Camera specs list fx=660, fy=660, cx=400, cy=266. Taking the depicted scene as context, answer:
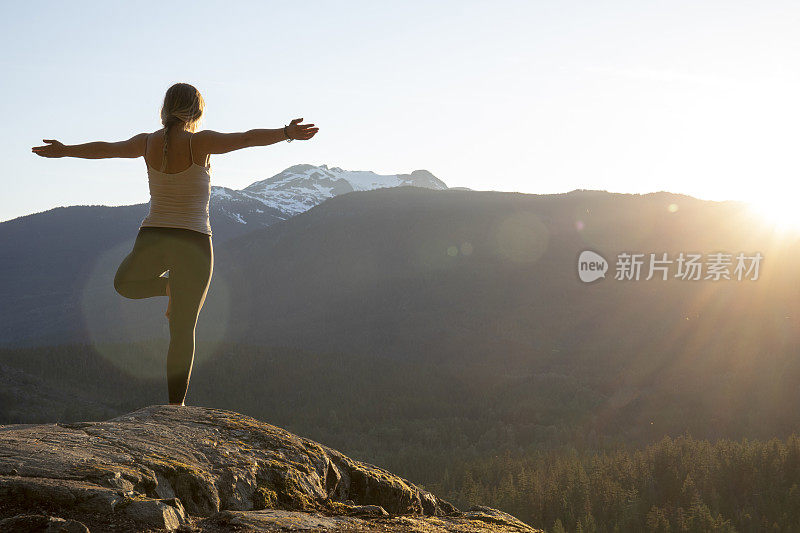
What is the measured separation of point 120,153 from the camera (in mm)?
4652

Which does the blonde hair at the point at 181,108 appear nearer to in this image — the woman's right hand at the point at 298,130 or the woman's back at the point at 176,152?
the woman's back at the point at 176,152

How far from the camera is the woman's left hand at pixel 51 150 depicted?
488 cm

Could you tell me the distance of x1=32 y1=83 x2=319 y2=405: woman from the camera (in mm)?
4410

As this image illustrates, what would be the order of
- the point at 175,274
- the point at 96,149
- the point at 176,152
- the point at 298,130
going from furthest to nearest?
the point at 96,149 < the point at 175,274 < the point at 176,152 < the point at 298,130

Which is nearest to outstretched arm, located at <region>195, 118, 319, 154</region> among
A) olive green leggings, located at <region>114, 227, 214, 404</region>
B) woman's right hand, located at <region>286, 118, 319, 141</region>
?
woman's right hand, located at <region>286, 118, 319, 141</region>

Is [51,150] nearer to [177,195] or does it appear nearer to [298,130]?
[177,195]

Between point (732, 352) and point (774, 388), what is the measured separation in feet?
28.9

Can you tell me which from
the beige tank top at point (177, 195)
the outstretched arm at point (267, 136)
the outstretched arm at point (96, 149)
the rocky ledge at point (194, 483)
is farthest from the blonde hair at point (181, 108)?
the rocky ledge at point (194, 483)

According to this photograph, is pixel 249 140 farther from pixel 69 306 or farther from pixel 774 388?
pixel 69 306

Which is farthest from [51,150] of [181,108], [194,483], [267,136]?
[194,483]

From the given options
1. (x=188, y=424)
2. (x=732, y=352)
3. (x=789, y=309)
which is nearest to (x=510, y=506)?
(x=188, y=424)

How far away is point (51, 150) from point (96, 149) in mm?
423

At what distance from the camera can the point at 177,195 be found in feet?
14.7

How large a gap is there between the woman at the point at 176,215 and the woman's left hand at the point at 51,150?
407 mm
